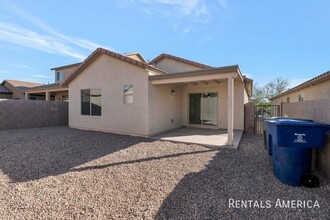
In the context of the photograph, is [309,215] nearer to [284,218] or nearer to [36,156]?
[284,218]

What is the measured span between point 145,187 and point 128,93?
6372 mm

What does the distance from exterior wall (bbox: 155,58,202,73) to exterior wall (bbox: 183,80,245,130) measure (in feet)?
5.53

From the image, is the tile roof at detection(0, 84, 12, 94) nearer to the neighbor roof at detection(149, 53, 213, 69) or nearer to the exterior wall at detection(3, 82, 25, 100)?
the exterior wall at detection(3, 82, 25, 100)

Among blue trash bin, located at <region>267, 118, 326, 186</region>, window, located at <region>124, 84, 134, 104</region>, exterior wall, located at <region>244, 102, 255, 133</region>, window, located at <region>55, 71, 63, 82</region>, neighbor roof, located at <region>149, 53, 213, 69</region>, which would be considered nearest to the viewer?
blue trash bin, located at <region>267, 118, 326, 186</region>

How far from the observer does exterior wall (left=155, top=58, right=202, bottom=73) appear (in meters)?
12.7

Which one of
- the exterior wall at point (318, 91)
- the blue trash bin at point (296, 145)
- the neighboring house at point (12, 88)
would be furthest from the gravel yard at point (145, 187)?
the neighboring house at point (12, 88)

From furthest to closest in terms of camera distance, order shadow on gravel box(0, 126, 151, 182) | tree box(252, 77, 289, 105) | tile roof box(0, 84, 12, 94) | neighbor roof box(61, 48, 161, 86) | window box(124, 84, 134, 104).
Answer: tree box(252, 77, 289, 105) → tile roof box(0, 84, 12, 94) → window box(124, 84, 134, 104) → neighbor roof box(61, 48, 161, 86) → shadow on gravel box(0, 126, 151, 182)

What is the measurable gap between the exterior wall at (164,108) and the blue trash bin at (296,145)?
5.98 meters

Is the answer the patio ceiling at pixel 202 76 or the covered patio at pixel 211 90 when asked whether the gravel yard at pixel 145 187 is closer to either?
the covered patio at pixel 211 90

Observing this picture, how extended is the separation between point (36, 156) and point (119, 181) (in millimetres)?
3676

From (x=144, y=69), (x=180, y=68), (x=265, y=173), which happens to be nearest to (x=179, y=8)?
(x=144, y=69)

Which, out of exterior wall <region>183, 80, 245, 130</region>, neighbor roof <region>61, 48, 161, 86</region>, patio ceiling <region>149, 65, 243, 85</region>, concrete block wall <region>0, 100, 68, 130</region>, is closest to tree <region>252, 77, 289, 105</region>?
exterior wall <region>183, 80, 245, 130</region>

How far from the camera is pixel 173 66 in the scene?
13414 mm

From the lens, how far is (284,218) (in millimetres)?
2584
